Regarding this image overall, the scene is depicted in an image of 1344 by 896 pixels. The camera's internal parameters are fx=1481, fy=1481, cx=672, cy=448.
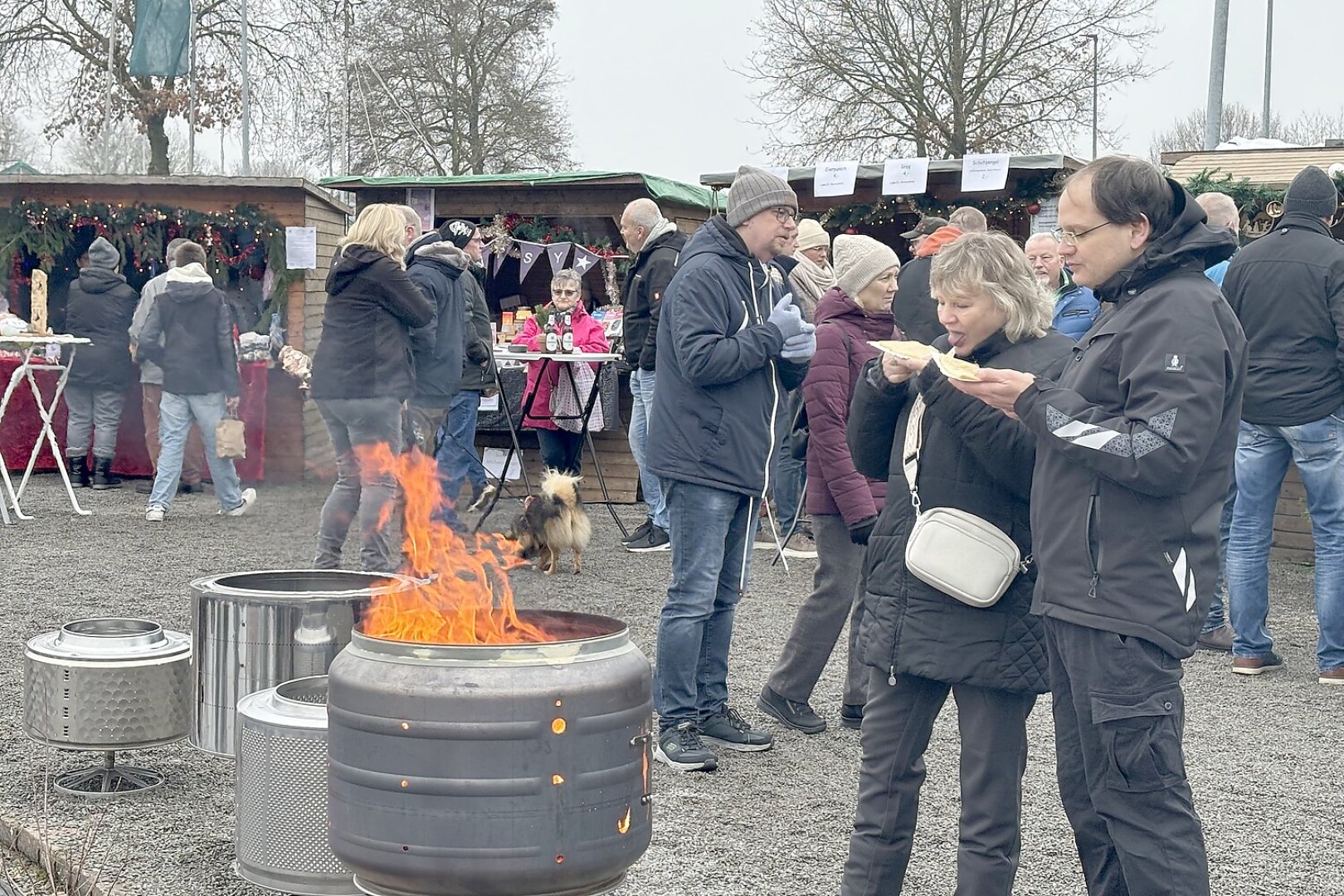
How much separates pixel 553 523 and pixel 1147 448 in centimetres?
619

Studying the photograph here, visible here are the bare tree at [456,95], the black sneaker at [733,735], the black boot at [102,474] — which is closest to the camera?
the black sneaker at [733,735]

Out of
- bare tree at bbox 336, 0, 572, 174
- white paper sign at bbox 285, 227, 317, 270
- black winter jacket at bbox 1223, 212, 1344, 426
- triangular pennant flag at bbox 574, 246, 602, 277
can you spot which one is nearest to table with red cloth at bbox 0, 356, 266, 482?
white paper sign at bbox 285, 227, 317, 270

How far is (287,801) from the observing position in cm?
369

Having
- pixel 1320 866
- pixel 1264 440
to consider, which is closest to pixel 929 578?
pixel 1320 866

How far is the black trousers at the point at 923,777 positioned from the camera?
347 centimetres

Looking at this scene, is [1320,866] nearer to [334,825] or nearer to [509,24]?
[334,825]

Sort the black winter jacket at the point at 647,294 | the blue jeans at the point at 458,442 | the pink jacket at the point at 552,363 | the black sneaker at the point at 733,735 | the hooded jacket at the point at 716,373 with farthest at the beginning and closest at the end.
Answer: the pink jacket at the point at 552,363, the blue jeans at the point at 458,442, the black winter jacket at the point at 647,294, the black sneaker at the point at 733,735, the hooded jacket at the point at 716,373

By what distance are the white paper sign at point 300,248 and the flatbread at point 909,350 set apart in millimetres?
11580

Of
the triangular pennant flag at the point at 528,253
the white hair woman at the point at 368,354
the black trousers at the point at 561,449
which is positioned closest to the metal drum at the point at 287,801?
the white hair woman at the point at 368,354

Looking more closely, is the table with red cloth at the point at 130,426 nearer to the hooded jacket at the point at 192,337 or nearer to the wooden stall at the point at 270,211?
the wooden stall at the point at 270,211

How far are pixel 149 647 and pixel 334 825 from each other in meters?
1.80

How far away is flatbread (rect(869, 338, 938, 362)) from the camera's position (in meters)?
3.49

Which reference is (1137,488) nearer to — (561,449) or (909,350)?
(909,350)

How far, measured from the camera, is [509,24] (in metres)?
32.4
